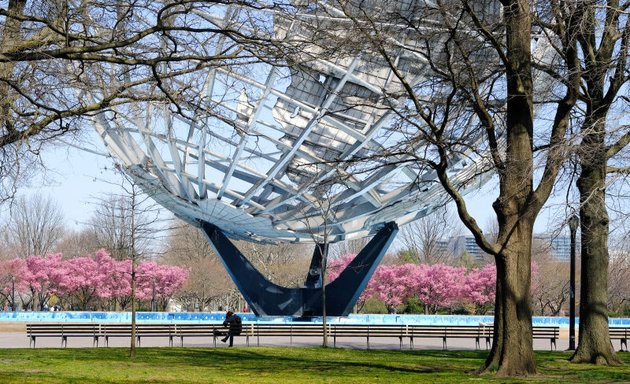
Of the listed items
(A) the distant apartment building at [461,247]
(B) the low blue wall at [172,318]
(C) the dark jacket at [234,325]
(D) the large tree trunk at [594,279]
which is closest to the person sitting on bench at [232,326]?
(C) the dark jacket at [234,325]

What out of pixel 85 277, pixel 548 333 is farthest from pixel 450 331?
pixel 85 277

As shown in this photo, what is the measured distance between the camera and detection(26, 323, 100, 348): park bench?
2423cm

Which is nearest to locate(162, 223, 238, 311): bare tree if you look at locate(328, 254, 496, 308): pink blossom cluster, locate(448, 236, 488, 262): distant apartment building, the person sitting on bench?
locate(328, 254, 496, 308): pink blossom cluster

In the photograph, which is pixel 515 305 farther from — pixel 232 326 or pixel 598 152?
pixel 232 326

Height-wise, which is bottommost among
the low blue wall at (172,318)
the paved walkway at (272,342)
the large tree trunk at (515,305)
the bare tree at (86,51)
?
the low blue wall at (172,318)

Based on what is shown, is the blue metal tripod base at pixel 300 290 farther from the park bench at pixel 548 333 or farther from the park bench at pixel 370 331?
the park bench at pixel 548 333

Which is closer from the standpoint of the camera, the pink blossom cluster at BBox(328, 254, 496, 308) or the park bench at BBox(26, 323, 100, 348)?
the park bench at BBox(26, 323, 100, 348)

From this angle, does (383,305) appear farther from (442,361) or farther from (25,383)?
(25,383)

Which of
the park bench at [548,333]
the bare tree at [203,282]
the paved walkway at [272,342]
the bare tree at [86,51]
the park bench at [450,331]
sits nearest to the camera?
the bare tree at [86,51]

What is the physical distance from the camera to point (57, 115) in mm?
10312

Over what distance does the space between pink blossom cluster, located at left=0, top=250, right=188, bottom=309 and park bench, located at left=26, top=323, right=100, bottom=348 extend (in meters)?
30.3

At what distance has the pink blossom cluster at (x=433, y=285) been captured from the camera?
56719 millimetres

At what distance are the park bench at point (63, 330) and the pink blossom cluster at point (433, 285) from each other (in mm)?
31921

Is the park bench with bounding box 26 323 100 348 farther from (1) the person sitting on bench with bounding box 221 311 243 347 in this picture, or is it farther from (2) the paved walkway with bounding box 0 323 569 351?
(1) the person sitting on bench with bounding box 221 311 243 347
